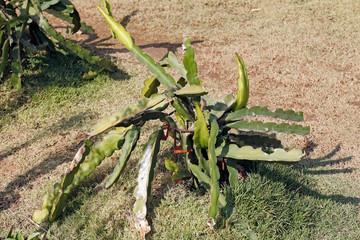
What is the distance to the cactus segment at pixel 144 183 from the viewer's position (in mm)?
2461

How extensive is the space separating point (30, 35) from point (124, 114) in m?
2.74

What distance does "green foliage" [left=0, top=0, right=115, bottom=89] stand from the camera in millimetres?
4262

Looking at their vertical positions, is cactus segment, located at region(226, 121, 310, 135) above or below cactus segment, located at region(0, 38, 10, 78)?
below

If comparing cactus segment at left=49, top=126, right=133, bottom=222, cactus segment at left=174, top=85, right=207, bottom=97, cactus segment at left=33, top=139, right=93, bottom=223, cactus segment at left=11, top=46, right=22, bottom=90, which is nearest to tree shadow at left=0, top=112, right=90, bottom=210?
cactus segment at left=33, top=139, right=93, bottom=223

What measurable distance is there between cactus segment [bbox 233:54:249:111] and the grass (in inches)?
21.6

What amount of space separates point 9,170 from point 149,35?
10.5 ft

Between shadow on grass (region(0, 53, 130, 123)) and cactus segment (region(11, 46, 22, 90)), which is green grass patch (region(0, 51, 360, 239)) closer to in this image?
shadow on grass (region(0, 53, 130, 123))

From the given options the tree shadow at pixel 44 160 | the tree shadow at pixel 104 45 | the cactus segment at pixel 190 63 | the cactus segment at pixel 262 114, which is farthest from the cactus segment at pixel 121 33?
the tree shadow at pixel 104 45

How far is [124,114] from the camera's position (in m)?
2.64

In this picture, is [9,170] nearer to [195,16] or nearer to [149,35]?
[149,35]

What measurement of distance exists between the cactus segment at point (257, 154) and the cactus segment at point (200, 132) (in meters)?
0.14

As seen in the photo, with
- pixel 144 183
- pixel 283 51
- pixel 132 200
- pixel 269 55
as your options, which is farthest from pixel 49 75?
pixel 283 51

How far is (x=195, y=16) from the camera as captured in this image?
643 centimetres

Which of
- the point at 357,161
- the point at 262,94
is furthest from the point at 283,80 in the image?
the point at 357,161
